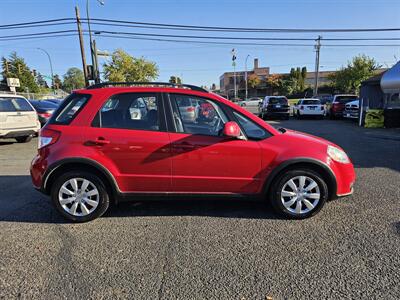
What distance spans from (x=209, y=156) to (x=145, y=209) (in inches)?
53.1

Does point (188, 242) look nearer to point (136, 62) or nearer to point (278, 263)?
point (278, 263)

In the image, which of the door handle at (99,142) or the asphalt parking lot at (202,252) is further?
the door handle at (99,142)

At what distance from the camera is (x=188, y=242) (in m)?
3.51

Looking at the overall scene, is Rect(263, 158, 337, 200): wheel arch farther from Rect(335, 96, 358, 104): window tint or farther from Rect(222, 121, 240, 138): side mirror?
Rect(335, 96, 358, 104): window tint

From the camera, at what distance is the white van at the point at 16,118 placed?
10.1 meters

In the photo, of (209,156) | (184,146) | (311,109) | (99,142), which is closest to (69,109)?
(99,142)

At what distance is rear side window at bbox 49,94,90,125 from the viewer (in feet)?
13.2

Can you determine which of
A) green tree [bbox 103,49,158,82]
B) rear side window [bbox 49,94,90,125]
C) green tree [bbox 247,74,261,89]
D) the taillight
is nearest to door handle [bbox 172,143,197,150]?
rear side window [bbox 49,94,90,125]

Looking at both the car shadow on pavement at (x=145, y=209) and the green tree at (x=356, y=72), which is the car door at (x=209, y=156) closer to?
the car shadow on pavement at (x=145, y=209)

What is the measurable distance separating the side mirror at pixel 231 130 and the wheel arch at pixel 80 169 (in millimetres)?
1577

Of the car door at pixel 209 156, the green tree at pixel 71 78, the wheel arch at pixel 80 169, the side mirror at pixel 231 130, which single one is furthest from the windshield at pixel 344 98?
the green tree at pixel 71 78

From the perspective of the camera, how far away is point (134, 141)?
12.8 ft

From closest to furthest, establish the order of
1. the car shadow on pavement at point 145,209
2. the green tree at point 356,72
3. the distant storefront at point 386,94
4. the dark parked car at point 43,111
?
the car shadow on pavement at point 145,209 < the dark parked car at point 43,111 < the distant storefront at point 386,94 < the green tree at point 356,72

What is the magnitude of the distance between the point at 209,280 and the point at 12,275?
1865mm
